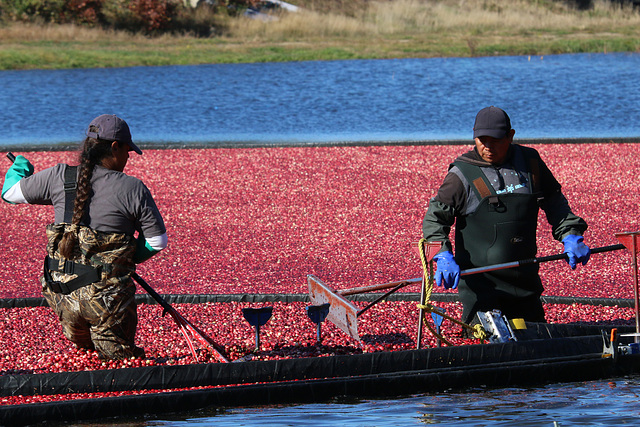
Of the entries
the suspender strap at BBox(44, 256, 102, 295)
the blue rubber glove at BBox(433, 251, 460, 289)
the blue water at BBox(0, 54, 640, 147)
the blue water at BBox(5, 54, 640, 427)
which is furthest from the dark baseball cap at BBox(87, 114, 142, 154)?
the blue water at BBox(0, 54, 640, 147)

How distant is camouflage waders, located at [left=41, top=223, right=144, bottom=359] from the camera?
534cm

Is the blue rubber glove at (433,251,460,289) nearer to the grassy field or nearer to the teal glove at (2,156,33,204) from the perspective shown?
the teal glove at (2,156,33,204)

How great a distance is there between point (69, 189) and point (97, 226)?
25 cm

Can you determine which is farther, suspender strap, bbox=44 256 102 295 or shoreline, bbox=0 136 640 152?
shoreline, bbox=0 136 640 152

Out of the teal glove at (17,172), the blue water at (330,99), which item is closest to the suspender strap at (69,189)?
the teal glove at (17,172)

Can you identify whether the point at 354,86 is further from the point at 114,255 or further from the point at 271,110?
the point at 114,255

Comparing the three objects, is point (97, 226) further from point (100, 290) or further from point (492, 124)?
point (492, 124)

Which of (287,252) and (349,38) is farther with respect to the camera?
(349,38)

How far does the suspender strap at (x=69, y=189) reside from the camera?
5.26 metres

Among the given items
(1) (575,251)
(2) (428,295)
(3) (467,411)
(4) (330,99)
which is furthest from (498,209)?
(4) (330,99)

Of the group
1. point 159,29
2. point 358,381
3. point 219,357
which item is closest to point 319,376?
point 358,381

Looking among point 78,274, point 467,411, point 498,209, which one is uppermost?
point 498,209

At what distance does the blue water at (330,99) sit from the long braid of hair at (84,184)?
12.0 meters

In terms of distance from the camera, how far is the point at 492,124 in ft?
18.5
